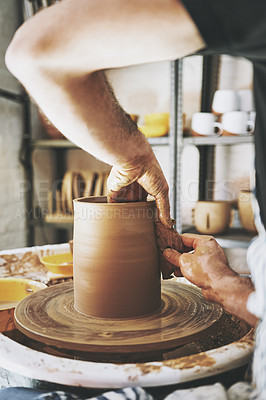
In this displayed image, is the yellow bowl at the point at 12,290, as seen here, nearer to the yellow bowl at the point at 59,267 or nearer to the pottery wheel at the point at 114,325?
the yellow bowl at the point at 59,267

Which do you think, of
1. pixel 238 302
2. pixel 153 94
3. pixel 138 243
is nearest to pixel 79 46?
pixel 138 243

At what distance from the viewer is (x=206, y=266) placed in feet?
2.95

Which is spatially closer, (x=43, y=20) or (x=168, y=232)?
(x=43, y=20)

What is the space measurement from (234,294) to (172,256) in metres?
0.21

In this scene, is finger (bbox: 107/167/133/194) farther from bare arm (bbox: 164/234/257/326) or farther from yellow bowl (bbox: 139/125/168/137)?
yellow bowl (bbox: 139/125/168/137)

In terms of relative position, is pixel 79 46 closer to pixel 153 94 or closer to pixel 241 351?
pixel 241 351

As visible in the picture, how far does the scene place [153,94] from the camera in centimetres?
296

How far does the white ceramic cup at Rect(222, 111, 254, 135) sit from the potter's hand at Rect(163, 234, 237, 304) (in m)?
1.31

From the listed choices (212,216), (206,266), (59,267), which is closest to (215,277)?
(206,266)

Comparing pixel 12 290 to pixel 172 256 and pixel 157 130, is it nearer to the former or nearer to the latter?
pixel 172 256

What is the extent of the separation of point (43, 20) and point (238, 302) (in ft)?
2.24

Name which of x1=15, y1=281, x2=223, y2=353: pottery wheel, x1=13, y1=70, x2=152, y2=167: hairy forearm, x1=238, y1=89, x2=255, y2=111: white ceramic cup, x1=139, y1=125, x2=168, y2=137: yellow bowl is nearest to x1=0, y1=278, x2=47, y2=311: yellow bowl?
x1=15, y1=281, x2=223, y2=353: pottery wheel

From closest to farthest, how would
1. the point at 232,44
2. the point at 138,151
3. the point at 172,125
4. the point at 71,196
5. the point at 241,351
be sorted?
the point at 232,44 < the point at 241,351 < the point at 138,151 < the point at 172,125 < the point at 71,196

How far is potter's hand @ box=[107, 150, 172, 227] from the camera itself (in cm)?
93
